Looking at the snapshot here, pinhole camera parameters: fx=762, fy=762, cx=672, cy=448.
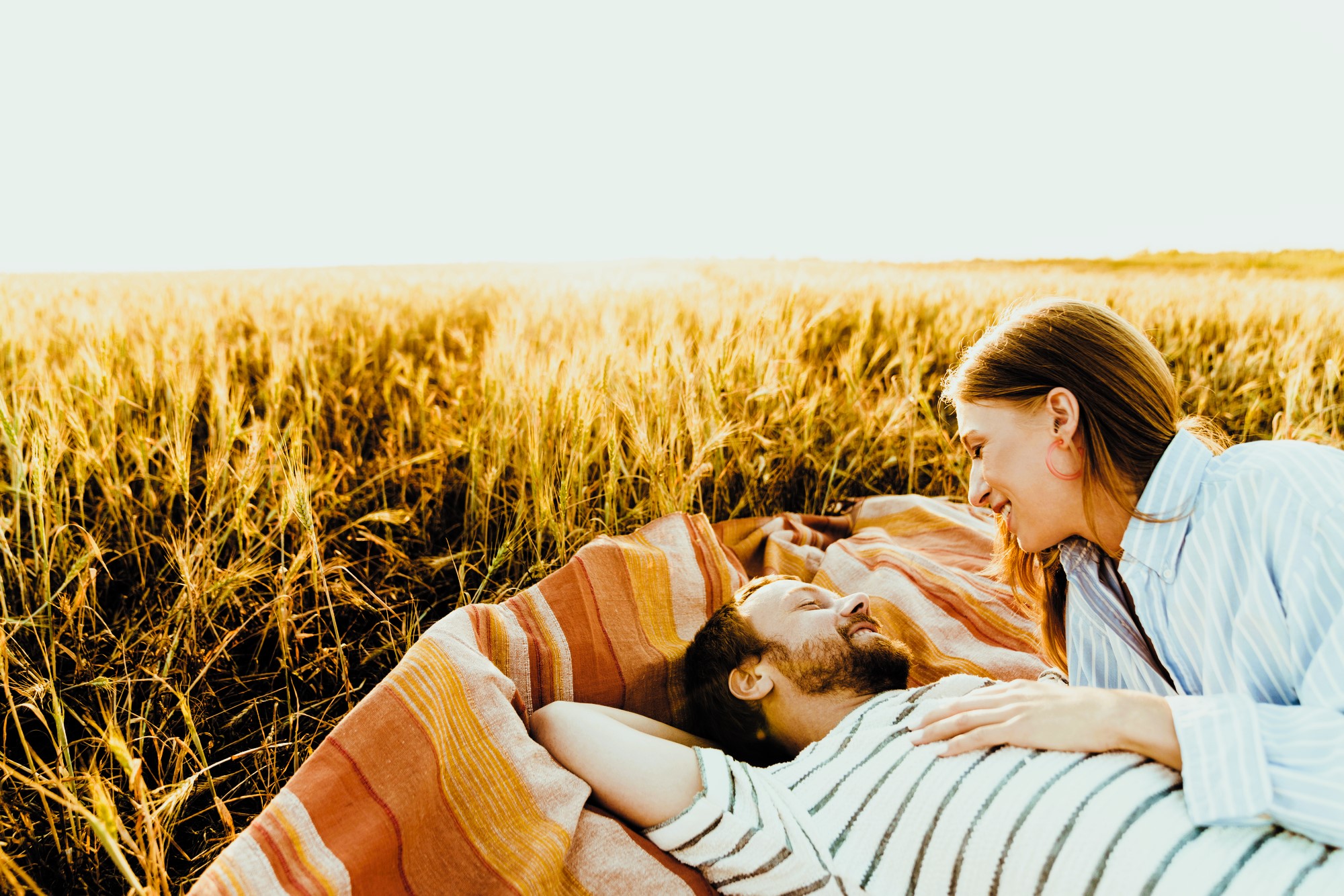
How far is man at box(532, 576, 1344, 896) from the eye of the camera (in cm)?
94

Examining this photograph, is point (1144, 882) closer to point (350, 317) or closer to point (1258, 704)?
point (1258, 704)

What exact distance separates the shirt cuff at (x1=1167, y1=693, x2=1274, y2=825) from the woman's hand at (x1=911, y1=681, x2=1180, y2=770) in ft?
0.09

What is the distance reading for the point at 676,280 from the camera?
8.61 metres

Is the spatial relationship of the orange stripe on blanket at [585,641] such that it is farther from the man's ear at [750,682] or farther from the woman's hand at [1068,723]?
the woman's hand at [1068,723]

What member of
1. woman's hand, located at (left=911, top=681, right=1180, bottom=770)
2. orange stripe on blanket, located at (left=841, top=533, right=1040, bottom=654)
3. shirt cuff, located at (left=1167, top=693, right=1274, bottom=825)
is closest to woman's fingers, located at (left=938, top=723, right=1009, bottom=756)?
woman's hand, located at (left=911, top=681, right=1180, bottom=770)

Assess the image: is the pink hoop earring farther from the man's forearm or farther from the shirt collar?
the man's forearm

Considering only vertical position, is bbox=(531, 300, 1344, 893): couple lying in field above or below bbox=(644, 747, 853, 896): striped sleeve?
above

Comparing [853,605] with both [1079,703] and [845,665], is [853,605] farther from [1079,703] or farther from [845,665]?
[1079,703]

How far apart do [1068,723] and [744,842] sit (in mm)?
486

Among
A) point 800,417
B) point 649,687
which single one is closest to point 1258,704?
point 649,687

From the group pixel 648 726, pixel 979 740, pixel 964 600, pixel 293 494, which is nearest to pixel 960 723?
pixel 979 740

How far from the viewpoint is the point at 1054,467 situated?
1294 mm

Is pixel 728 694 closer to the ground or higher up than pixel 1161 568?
closer to the ground

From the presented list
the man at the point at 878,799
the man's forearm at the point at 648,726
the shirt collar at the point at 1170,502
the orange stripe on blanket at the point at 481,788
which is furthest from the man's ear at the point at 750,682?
the shirt collar at the point at 1170,502
